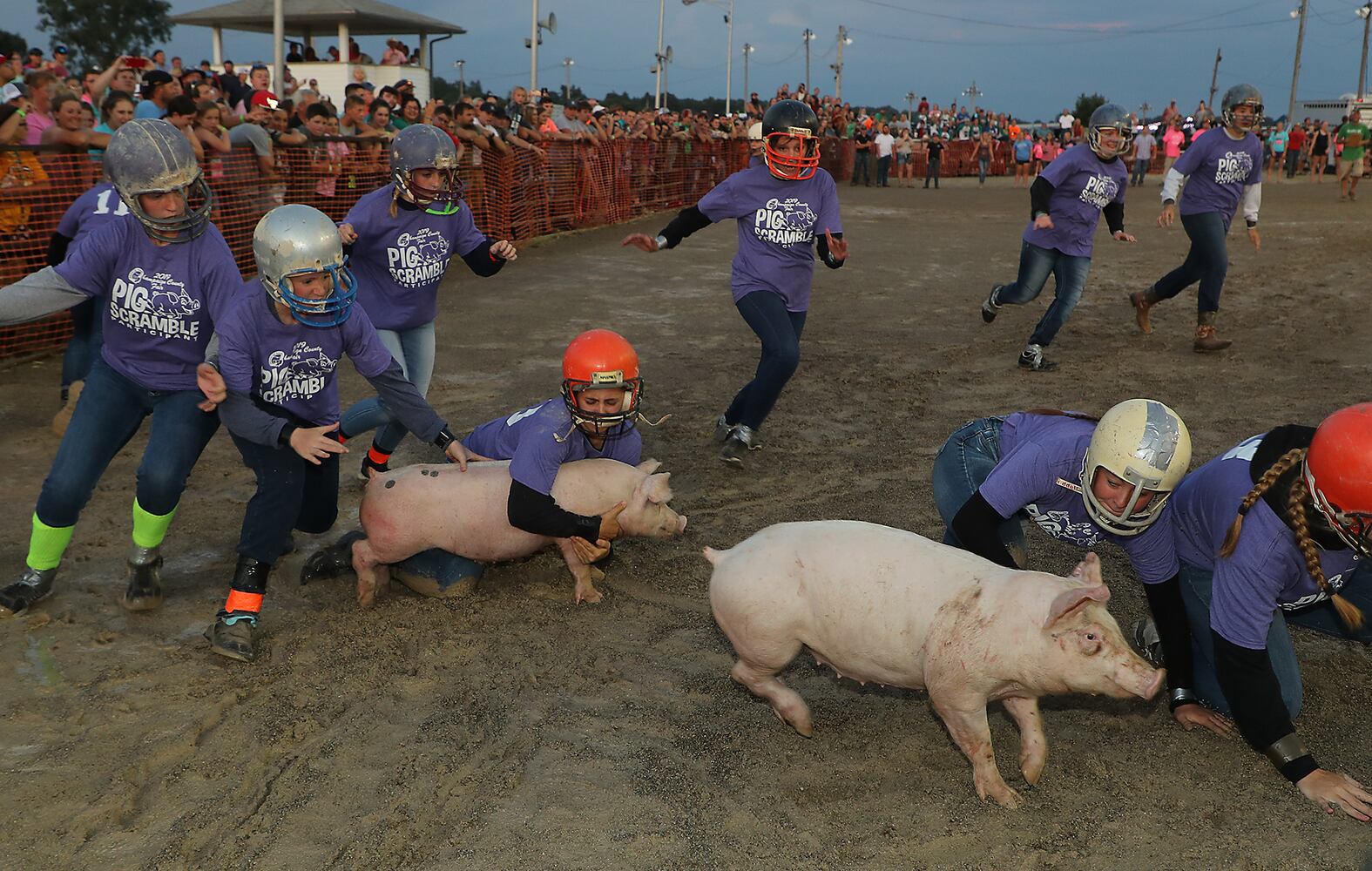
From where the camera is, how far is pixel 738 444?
6.52 meters

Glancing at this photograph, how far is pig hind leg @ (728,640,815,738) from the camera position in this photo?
365cm

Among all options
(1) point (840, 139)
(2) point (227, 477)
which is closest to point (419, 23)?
(1) point (840, 139)

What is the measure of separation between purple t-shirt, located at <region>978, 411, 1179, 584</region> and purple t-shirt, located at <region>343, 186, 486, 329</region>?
10.7ft

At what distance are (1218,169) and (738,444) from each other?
5.12 meters

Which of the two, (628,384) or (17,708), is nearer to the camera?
(17,708)

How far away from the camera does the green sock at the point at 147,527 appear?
4480 millimetres

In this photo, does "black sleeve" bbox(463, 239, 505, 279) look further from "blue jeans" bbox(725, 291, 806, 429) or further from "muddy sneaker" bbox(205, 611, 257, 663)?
"muddy sneaker" bbox(205, 611, 257, 663)

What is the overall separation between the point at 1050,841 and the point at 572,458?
250cm

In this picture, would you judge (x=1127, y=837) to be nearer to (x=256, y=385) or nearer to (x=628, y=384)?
(x=628, y=384)

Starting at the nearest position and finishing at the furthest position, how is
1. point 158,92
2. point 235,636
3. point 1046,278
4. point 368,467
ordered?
point 235,636 < point 368,467 < point 1046,278 < point 158,92

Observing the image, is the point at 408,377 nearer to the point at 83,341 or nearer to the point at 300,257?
the point at 300,257

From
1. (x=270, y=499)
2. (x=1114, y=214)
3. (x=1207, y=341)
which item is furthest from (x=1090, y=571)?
(x=1207, y=341)

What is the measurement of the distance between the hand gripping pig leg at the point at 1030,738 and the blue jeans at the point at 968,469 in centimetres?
92

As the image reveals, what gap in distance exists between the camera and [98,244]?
431cm
